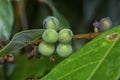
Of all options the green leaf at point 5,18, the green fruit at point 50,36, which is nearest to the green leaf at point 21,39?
the green fruit at point 50,36

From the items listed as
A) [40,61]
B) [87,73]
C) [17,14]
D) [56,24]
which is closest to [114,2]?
[17,14]

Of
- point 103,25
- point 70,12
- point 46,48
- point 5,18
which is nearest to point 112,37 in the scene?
point 103,25

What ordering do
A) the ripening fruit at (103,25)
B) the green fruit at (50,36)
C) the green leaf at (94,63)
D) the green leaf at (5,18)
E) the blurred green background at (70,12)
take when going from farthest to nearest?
the blurred green background at (70,12) → the green leaf at (5,18) → the ripening fruit at (103,25) → the green fruit at (50,36) → the green leaf at (94,63)

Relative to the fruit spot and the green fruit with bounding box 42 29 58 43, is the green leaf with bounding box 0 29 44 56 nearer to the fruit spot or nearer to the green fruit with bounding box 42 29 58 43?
the green fruit with bounding box 42 29 58 43

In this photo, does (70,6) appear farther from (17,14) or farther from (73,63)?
(73,63)

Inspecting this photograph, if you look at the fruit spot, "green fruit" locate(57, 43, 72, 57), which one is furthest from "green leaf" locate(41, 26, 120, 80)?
"green fruit" locate(57, 43, 72, 57)

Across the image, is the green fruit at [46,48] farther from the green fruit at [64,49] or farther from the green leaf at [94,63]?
the green leaf at [94,63]
